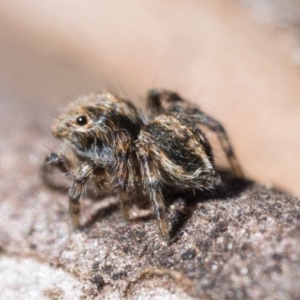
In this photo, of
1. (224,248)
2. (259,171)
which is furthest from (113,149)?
(259,171)

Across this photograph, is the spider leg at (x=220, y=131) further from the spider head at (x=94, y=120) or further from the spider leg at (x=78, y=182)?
the spider leg at (x=78, y=182)

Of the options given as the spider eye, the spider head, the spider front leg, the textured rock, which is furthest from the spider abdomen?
the spider front leg

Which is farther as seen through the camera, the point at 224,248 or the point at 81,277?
the point at 81,277

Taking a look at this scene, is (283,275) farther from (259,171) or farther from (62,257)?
(259,171)

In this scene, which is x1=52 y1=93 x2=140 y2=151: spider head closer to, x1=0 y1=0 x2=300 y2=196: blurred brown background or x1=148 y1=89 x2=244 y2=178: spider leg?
x1=148 y1=89 x2=244 y2=178: spider leg

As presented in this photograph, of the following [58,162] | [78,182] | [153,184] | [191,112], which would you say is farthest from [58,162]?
[191,112]

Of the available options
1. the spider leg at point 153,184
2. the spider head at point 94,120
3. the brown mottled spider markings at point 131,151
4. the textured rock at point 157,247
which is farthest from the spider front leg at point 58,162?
the spider leg at point 153,184

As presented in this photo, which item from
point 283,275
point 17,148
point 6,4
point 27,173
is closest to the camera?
point 283,275

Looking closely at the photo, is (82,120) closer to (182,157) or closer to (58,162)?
(58,162)
